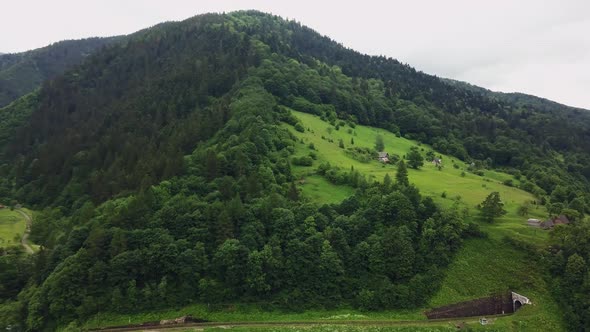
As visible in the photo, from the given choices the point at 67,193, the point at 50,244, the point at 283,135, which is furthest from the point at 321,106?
the point at 50,244

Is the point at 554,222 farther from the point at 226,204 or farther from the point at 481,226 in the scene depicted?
the point at 226,204

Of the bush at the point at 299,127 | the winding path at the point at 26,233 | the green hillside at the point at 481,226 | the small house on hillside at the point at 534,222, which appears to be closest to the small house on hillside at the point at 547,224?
the small house on hillside at the point at 534,222

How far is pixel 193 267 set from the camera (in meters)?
59.3

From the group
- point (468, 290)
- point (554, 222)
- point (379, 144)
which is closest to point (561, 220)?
point (554, 222)

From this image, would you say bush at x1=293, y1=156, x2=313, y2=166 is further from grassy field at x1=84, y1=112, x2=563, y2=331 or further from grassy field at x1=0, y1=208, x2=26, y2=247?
grassy field at x1=0, y1=208, x2=26, y2=247

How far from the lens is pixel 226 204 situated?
65.8 meters

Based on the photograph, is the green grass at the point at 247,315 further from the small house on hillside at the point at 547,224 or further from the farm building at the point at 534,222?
the small house on hillside at the point at 547,224

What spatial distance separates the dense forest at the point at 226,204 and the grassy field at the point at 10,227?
4.72m

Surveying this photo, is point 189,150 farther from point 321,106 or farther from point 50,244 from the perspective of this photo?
point 321,106

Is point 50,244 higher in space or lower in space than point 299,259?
lower

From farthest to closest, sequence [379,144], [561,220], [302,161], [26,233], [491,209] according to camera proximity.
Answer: [379,144], [302,161], [26,233], [491,209], [561,220]

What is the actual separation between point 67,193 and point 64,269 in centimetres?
5227

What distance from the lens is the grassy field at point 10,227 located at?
81.2 metres

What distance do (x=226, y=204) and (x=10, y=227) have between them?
58.2 m
